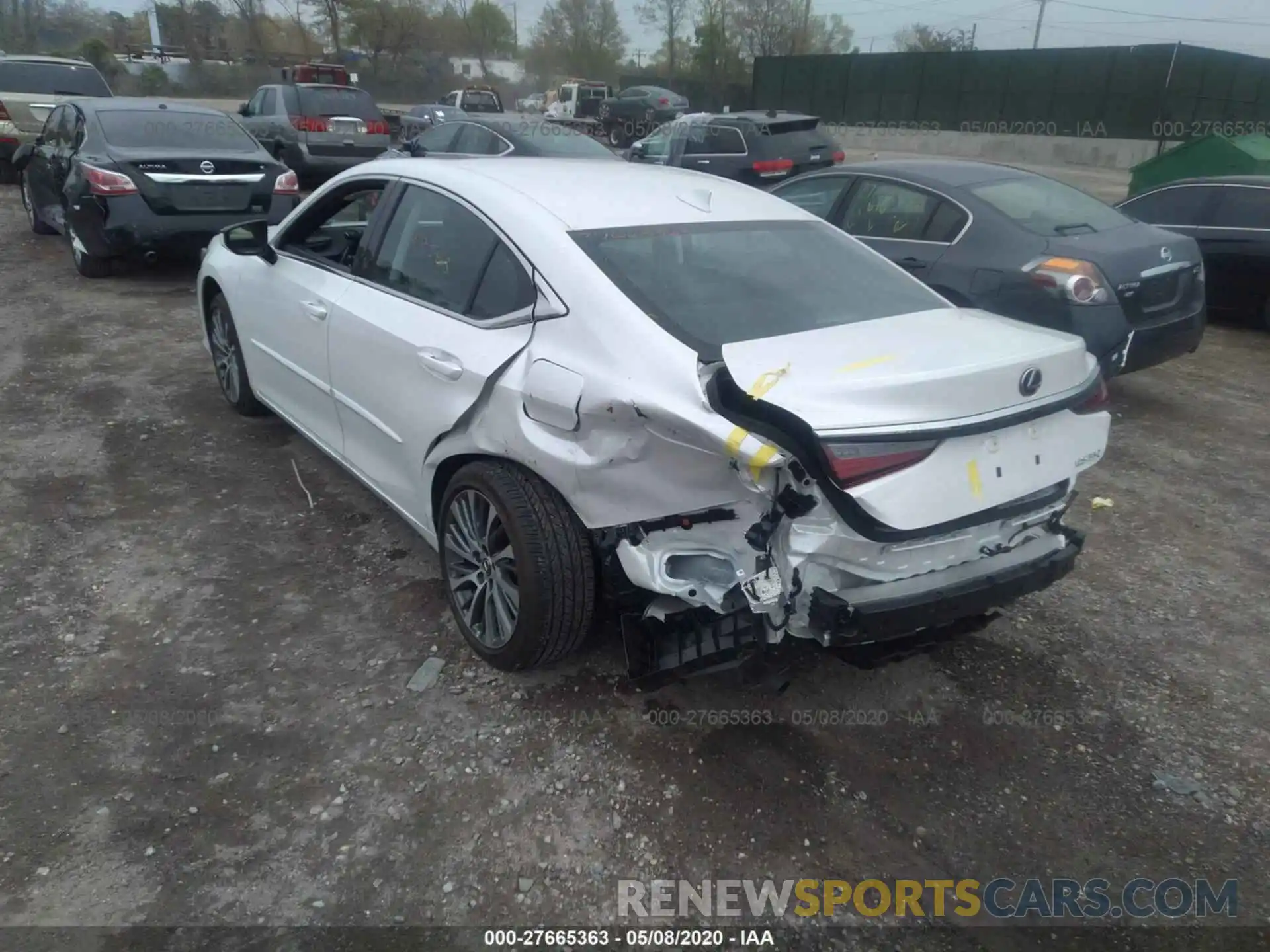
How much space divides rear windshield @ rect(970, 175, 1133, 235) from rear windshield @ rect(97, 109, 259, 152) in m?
6.83

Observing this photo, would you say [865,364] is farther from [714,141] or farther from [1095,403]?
[714,141]

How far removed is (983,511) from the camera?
258cm

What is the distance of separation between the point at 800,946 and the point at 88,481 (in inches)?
160

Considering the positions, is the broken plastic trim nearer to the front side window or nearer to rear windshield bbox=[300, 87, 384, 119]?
the front side window

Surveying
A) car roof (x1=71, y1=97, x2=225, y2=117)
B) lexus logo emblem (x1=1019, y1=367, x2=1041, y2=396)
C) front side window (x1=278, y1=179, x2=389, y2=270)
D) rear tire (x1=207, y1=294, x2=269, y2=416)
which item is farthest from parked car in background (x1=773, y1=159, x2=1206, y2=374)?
car roof (x1=71, y1=97, x2=225, y2=117)

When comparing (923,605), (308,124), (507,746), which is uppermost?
(308,124)

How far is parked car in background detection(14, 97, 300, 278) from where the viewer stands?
788 cm

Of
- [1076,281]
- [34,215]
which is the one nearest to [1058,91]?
[1076,281]

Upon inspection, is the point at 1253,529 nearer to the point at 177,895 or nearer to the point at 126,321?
the point at 177,895

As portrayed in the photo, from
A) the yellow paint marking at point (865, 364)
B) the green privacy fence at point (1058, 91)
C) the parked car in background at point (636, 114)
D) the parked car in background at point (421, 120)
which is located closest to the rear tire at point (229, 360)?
the yellow paint marking at point (865, 364)

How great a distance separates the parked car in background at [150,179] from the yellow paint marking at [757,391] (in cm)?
724

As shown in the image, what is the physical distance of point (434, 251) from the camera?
3449mm

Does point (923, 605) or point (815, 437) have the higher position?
point (815, 437)

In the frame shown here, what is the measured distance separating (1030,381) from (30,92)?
15.2 metres
